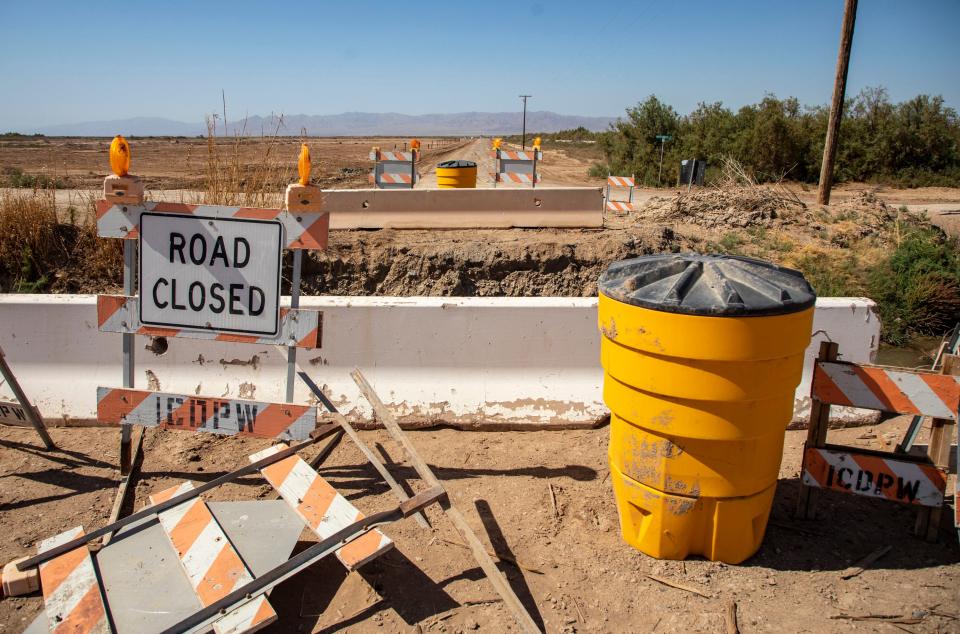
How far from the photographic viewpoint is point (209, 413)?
163 inches

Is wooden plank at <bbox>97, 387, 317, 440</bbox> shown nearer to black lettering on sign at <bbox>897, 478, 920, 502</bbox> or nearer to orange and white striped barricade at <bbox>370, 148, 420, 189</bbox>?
black lettering on sign at <bbox>897, 478, 920, 502</bbox>

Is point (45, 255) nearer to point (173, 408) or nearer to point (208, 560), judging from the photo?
point (173, 408)

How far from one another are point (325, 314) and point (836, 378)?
140 inches

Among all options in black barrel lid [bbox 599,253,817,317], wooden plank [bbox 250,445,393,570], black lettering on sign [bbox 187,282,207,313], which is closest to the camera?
black barrel lid [bbox 599,253,817,317]

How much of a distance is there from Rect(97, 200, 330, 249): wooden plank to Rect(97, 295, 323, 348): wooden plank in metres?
0.41

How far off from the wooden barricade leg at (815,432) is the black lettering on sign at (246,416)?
3.31m

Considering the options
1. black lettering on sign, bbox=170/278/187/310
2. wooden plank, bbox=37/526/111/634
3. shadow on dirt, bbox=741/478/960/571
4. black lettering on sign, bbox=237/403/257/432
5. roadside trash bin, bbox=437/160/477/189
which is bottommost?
wooden plank, bbox=37/526/111/634

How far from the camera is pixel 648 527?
142 inches

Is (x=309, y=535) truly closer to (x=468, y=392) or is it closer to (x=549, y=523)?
(x=549, y=523)

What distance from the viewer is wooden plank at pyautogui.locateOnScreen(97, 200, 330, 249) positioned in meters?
4.02

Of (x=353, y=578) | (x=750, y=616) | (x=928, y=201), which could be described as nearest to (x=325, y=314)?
(x=353, y=578)

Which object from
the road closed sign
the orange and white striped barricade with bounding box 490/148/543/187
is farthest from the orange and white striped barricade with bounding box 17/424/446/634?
the orange and white striped barricade with bounding box 490/148/543/187

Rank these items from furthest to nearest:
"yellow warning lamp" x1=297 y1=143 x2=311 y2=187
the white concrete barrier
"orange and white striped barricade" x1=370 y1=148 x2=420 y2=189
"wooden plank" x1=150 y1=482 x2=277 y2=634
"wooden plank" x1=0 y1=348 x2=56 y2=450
A: "orange and white striped barricade" x1=370 y1=148 x2=420 y2=189 < the white concrete barrier < "wooden plank" x1=0 y1=348 x2=56 y2=450 < "yellow warning lamp" x1=297 y1=143 x2=311 y2=187 < "wooden plank" x1=150 y1=482 x2=277 y2=634

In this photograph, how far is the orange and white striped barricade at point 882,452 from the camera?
367 cm
